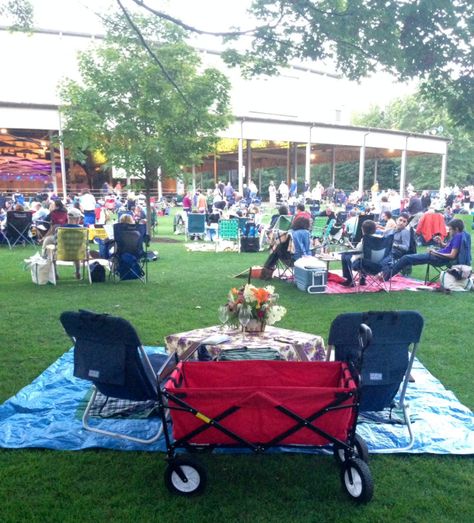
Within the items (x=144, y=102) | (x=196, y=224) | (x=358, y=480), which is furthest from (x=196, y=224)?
(x=358, y=480)

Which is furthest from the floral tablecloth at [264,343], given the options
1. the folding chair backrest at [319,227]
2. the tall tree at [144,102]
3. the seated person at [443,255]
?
the tall tree at [144,102]

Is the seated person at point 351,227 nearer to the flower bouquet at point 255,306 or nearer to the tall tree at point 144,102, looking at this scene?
the tall tree at point 144,102

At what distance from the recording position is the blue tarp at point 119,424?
349 centimetres

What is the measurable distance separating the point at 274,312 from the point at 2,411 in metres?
2.38

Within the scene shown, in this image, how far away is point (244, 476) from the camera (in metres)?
3.10

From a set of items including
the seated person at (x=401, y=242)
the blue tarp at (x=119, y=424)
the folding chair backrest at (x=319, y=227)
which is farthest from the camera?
the folding chair backrest at (x=319, y=227)

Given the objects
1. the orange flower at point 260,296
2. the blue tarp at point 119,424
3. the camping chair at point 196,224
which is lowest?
the blue tarp at point 119,424

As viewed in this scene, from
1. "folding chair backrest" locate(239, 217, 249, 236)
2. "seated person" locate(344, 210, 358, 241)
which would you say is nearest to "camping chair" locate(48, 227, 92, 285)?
"folding chair backrest" locate(239, 217, 249, 236)

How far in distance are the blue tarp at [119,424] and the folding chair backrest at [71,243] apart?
4570 mm

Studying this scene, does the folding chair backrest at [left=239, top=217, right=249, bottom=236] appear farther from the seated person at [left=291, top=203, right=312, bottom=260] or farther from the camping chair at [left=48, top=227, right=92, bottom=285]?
the camping chair at [left=48, top=227, right=92, bottom=285]

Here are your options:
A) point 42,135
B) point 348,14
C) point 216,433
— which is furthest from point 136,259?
point 42,135

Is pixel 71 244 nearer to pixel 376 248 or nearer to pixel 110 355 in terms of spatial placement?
pixel 376 248

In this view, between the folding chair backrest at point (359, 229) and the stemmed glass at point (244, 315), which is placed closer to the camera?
the stemmed glass at point (244, 315)

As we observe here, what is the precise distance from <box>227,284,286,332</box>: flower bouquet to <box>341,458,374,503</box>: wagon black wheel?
1539mm
